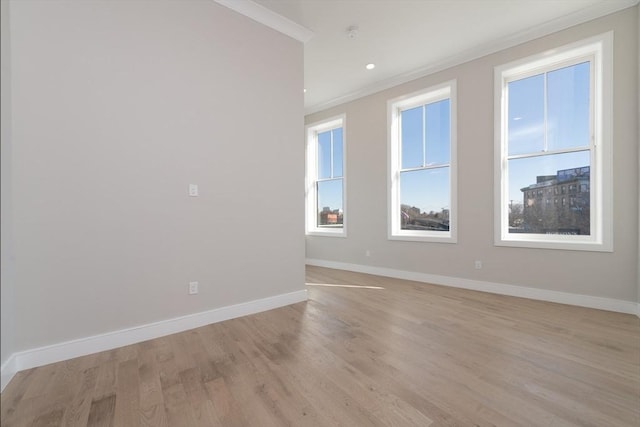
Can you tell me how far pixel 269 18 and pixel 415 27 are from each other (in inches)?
A: 63.7

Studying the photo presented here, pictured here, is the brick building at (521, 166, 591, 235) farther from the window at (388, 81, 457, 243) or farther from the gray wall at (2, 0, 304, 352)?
the gray wall at (2, 0, 304, 352)

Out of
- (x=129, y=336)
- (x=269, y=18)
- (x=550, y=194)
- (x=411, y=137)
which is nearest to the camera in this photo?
(x=129, y=336)

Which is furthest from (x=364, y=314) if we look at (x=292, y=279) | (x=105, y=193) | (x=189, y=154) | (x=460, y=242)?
(x=105, y=193)

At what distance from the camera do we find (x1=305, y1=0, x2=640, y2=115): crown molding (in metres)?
2.81

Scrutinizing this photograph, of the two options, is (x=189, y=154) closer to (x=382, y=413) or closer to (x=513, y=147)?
(x=382, y=413)

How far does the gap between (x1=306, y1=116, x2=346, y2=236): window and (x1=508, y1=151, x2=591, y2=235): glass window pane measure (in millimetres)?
2615

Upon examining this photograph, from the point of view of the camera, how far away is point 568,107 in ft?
10.4

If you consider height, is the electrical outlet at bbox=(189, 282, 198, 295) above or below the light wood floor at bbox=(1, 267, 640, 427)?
above

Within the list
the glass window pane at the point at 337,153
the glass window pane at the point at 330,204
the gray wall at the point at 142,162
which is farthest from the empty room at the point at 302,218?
the glass window pane at the point at 330,204

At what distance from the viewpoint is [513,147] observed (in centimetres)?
349

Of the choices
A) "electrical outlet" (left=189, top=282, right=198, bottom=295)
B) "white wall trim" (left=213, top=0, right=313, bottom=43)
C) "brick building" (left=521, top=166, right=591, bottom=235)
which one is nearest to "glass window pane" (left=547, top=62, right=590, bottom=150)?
"brick building" (left=521, top=166, right=591, bottom=235)

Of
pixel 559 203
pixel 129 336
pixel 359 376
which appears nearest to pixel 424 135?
pixel 559 203

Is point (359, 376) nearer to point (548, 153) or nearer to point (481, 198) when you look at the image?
point (481, 198)

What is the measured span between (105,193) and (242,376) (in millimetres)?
1669
